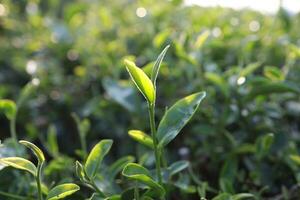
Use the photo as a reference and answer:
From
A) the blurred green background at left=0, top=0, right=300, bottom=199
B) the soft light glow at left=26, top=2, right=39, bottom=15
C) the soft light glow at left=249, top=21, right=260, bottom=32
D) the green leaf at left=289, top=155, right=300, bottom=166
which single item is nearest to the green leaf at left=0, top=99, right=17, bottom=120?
the blurred green background at left=0, top=0, right=300, bottom=199

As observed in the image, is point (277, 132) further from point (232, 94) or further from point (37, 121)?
point (37, 121)

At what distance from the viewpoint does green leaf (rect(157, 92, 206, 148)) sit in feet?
2.38

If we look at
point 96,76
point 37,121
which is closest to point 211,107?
point 96,76

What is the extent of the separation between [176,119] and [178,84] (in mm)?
511

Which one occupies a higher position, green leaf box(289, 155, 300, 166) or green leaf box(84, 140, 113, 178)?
A: green leaf box(84, 140, 113, 178)

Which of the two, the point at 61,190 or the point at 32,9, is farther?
the point at 32,9

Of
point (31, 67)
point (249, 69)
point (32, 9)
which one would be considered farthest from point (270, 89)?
point (32, 9)

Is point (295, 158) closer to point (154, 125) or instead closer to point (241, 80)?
point (241, 80)

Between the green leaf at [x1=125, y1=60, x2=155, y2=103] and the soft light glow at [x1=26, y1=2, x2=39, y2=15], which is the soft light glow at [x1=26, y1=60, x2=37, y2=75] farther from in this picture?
the green leaf at [x1=125, y1=60, x2=155, y2=103]

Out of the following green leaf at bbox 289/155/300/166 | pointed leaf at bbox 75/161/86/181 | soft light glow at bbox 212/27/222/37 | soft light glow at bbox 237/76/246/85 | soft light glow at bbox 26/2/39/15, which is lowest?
green leaf at bbox 289/155/300/166

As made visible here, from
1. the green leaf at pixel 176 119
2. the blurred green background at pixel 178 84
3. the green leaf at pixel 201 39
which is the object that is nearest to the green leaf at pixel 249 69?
the blurred green background at pixel 178 84

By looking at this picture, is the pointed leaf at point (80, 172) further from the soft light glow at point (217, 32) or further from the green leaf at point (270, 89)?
the soft light glow at point (217, 32)

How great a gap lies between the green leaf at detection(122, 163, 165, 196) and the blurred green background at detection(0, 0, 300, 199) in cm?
13

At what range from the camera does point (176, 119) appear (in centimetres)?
75
